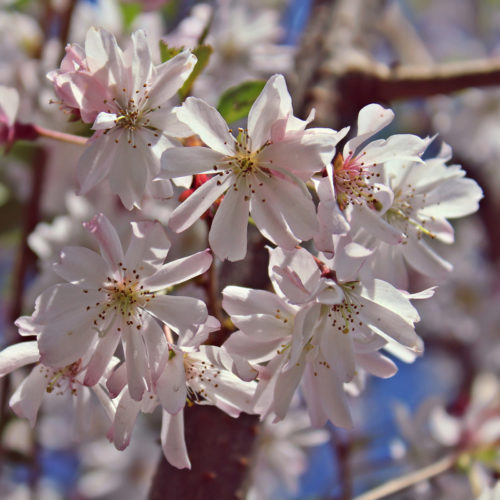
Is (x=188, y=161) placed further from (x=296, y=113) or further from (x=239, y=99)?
(x=296, y=113)

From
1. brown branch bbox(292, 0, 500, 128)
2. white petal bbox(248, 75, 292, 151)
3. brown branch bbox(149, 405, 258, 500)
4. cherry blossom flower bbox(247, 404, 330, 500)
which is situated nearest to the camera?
white petal bbox(248, 75, 292, 151)

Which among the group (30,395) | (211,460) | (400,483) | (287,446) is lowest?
(287,446)

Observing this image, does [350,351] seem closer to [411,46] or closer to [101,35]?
[101,35]

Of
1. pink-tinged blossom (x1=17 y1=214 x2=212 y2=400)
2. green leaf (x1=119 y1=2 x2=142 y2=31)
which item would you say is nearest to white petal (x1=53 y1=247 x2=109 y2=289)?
pink-tinged blossom (x1=17 y1=214 x2=212 y2=400)

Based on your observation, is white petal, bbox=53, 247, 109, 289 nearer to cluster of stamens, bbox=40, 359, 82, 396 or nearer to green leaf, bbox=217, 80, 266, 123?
cluster of stamens, bbox=40, 359, 82, 396

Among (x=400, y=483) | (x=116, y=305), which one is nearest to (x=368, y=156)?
(x=116, y=305)

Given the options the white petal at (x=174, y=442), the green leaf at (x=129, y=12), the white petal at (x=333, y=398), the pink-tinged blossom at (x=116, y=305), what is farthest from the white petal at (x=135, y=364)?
the green leaf at (x=129, y=12)

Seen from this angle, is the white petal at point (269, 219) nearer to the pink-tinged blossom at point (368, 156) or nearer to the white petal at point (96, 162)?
the pink-tinged blossom at point (368, 156)
